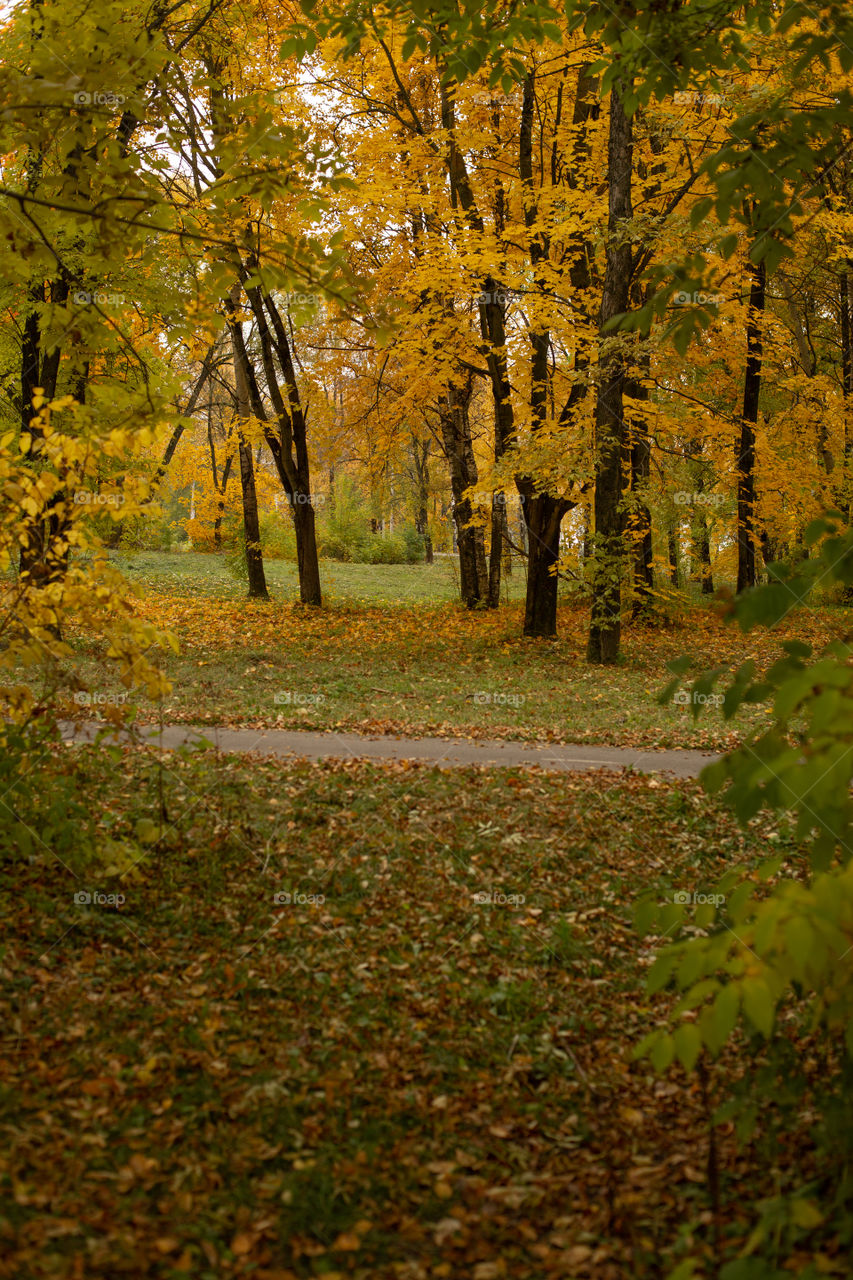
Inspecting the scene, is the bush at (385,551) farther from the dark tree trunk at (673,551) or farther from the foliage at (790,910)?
the foliage at (790,910)

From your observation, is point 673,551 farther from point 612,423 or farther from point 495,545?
point 612,423

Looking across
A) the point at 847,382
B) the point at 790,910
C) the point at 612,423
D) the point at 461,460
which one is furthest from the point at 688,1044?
the point at 847,382

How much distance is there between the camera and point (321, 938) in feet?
16.0

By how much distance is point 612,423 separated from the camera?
12.9 meters

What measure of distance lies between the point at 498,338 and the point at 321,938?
13003 millimetres

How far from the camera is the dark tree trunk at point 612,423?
12086mm

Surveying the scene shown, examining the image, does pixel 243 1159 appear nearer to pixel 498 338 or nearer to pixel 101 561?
pixel 101 561

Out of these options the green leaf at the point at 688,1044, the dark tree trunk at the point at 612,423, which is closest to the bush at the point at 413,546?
the dark tree trunk at the point at 612,423

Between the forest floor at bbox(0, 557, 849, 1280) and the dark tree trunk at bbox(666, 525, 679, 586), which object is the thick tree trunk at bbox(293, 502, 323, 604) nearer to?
the dark tree trunk at bbox(666, 525, 679, 586)

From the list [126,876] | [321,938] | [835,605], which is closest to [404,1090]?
[321,938]

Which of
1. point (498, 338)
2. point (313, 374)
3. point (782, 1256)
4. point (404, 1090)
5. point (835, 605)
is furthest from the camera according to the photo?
point (835, 605)

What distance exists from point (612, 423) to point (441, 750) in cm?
669

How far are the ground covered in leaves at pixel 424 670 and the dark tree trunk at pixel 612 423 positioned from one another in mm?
810

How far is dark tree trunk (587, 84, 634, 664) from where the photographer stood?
12086 mm
